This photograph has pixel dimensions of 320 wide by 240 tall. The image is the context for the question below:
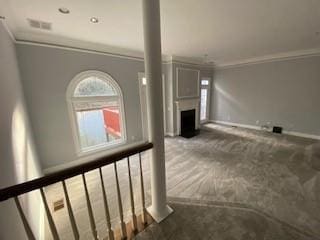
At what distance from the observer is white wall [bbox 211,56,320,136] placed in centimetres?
429

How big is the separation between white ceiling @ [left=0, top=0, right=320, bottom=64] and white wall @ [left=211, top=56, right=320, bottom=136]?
121 cm

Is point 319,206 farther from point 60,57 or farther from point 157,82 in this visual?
point 60,57

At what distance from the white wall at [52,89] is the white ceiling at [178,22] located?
0.22 meters

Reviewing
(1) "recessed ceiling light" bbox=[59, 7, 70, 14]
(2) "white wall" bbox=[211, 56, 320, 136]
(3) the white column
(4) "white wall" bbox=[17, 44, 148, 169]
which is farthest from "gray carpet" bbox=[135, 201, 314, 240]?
(2) "white wall" bbox=[211, 56, 320, 136]

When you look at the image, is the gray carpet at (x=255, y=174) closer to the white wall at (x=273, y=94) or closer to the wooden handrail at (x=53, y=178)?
the white wall at (x=273, y=94)

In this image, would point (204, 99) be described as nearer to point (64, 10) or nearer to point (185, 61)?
point (185, 61)

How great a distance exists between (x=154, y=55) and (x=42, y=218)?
257 centimetres

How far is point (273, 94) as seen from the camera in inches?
196

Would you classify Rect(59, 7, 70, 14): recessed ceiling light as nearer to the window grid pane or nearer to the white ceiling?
the white ceiling

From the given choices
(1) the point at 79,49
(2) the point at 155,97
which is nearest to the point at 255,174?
(2) the point at 155,97

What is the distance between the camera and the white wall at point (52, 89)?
8.44ft

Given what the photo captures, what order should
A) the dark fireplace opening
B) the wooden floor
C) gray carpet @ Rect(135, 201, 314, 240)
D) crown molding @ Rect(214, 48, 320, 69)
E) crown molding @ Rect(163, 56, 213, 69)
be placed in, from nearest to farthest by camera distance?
gray carpet @ Rect(135, 201, 314, 240)
the wooden floor
crown molding @ Rect(214, 48, 320, 69)
crown molding @ Rect(163, 56, 213, 69)
the dark fireplace opening

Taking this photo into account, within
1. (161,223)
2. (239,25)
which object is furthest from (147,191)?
(239,25)

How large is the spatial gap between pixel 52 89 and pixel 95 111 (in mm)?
936
